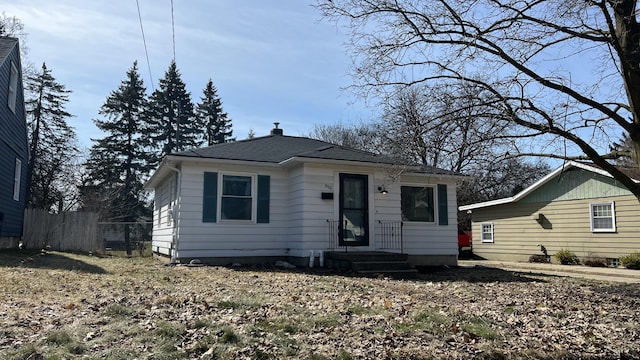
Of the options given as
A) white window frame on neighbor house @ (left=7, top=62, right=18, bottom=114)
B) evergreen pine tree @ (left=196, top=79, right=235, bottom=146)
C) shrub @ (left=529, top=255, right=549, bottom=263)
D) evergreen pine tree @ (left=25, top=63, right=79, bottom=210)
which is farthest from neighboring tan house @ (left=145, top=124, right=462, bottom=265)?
evergreen pine tree @ (left=196, top=79, right=235, bottom=146)

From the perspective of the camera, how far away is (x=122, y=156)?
108 feet

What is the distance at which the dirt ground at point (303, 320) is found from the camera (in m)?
4.02

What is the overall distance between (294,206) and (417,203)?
11.6ft

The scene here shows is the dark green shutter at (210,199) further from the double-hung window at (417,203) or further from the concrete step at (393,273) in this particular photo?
the double-hung window at (417,203)

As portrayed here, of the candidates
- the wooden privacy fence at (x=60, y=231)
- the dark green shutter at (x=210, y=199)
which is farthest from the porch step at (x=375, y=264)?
the wooden privacy fence at (x=60, y=231)

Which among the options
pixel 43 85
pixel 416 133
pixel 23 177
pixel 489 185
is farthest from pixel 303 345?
pixel 43 85

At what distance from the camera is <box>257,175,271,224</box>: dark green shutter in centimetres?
1183

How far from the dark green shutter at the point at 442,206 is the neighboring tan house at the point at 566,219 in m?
4.00

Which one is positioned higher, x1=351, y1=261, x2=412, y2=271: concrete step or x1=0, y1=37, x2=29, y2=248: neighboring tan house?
x1=0, y1=37, x2=29, y2=248: neighboring tan house

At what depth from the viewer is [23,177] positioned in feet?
58.5

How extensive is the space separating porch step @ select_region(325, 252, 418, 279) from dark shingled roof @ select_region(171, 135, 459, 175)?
6.98 feet

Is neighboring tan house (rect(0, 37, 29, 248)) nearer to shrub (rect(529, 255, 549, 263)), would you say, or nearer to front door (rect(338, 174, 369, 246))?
front door (rect(338, 174, 369, 246))

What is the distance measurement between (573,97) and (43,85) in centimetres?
3377

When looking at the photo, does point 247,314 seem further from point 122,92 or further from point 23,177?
point 122,92
